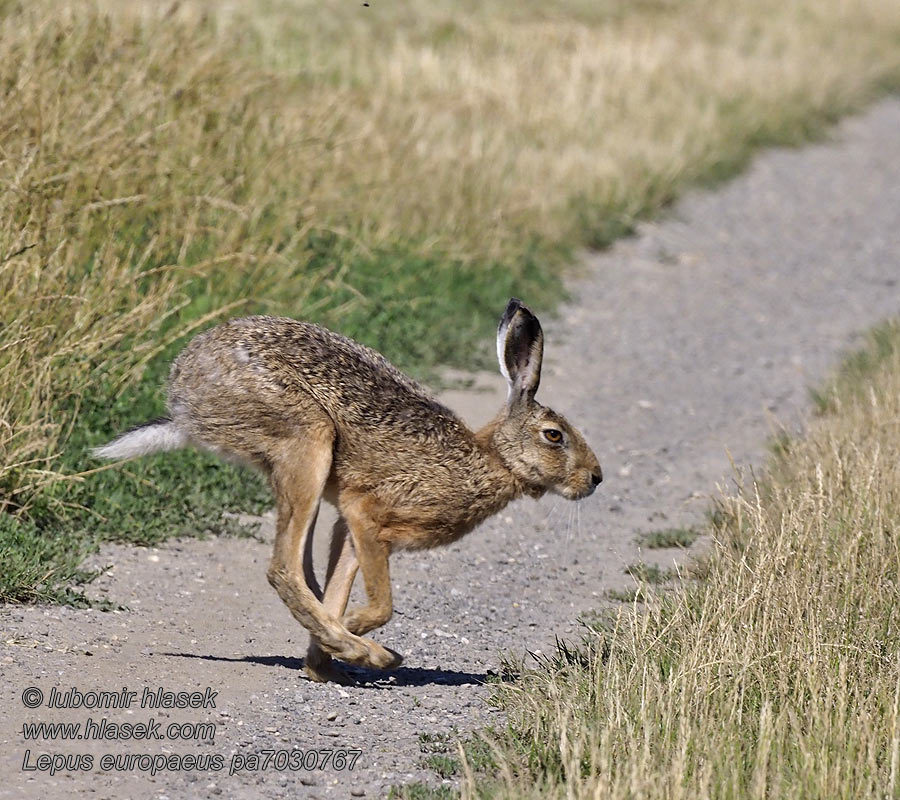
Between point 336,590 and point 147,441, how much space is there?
97 centimetres

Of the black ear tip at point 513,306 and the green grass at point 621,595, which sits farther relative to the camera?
the green grass at point 621,595

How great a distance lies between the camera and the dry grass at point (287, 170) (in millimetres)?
7449

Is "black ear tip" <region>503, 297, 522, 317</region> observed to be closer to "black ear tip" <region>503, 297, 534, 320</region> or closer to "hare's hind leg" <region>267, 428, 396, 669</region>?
"black ear tip" <region>503, 297, 534, 320</region>

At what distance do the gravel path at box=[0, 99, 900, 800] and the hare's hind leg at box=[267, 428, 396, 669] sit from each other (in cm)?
21

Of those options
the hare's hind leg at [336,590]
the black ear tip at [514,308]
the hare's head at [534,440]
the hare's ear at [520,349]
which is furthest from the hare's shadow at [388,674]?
the black ear tip at [514,308]

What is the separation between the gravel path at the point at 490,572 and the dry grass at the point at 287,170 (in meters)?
0.72

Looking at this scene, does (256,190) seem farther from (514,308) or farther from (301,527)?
(301,527)

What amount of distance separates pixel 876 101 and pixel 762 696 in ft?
57.4

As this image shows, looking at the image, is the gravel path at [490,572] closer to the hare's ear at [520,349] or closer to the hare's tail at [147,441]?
the hare's tail at [147,441]

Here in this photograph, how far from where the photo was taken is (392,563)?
23.4ft

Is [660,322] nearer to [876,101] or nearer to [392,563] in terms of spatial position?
[392,563]

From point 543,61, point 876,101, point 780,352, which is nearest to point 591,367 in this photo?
point 780,352

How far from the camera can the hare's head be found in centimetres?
616

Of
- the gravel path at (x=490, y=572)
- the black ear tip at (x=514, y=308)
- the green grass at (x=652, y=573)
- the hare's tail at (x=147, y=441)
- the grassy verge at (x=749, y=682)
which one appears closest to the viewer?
the grassy verge at (x=749, y=682)
